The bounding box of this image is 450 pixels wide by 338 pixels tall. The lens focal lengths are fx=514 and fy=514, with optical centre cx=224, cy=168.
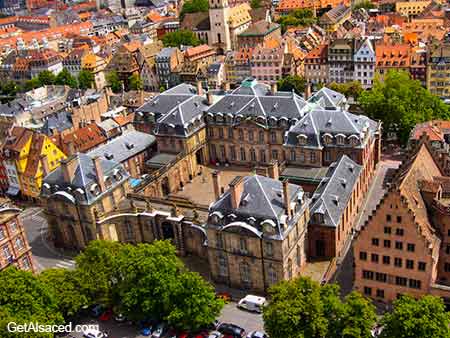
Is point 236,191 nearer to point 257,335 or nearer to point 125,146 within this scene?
point 257,335

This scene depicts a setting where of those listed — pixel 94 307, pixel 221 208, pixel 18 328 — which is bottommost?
pixel 94 307

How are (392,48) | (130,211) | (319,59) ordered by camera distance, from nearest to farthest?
(130,211) < (392,48) < (319,59)

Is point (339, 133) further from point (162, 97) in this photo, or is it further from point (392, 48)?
point (392, 48)

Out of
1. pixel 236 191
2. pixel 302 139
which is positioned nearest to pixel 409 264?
pixel 236 191

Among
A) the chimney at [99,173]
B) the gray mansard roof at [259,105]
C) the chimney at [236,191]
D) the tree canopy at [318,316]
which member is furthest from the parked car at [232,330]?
the gray mansard roof at [259,105]

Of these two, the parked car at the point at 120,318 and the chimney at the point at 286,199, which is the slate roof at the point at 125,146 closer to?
the parked car at the point at 120,318

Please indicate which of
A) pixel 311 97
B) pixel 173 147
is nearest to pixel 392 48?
pixel 311 97
